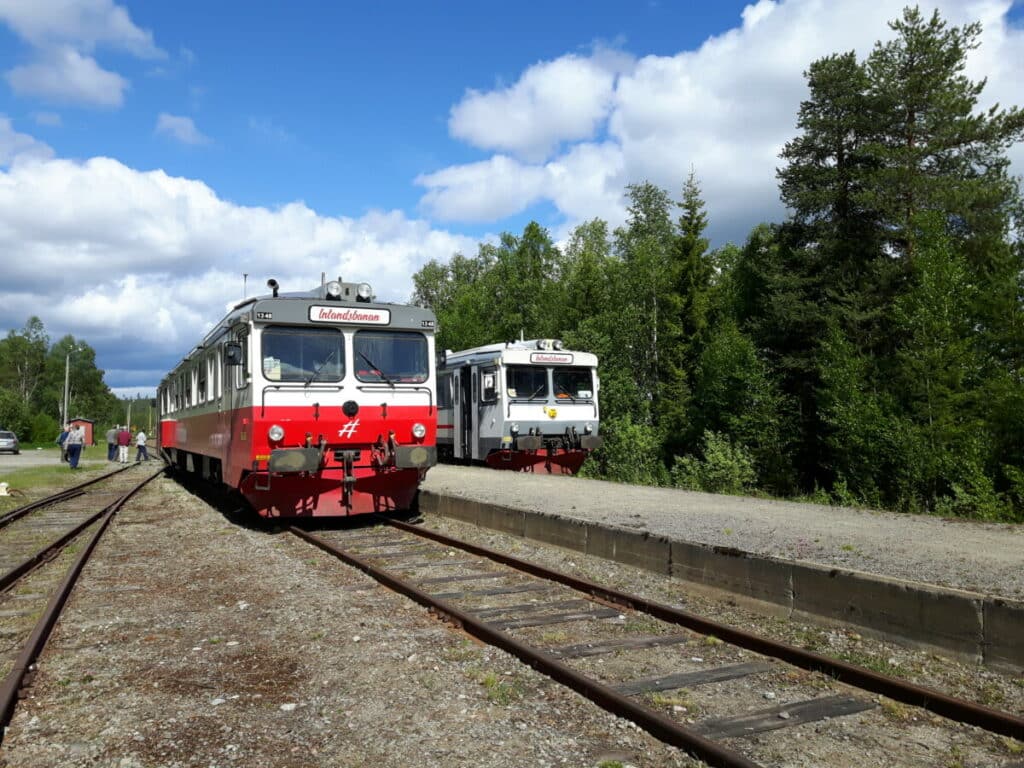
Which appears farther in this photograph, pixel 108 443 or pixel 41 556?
pixel 108 443

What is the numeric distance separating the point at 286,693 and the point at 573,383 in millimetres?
15845

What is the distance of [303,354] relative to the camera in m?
11.2

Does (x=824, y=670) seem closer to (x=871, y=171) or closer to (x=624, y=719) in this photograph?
(x=624, y=719)

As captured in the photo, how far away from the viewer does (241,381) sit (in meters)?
11.2

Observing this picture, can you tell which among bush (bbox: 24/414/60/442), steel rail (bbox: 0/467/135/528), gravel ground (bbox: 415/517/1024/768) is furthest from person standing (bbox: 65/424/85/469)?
bush (bbox: 24/414/60/442)

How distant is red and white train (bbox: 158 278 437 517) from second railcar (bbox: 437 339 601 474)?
7.18 metres

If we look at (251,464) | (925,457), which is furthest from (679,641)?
(925,457)

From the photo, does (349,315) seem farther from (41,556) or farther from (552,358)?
(552,358)

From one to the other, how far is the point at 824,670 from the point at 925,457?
18.7 meters

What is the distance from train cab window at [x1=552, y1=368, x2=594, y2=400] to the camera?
65.3 ft

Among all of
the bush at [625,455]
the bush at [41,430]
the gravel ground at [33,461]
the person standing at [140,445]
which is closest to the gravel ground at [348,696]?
the bush at [625,455]

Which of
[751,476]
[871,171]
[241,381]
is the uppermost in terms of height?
[871,171]

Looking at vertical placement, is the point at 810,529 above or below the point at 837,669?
above

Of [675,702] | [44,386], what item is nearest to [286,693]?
[675,702]
